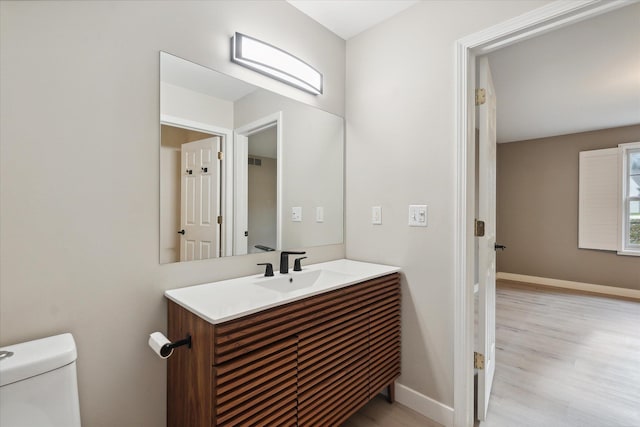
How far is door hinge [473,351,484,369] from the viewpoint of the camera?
1658 mm

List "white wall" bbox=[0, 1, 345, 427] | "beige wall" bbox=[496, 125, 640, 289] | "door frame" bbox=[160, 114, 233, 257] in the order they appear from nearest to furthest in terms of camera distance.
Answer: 1. "white wall" bbox=[0, 1, 345, 427]
2. "door frame" bbox=[160, 114, 233, 257]
3. "beige wall" bbox=[496, 125, 640, 289]

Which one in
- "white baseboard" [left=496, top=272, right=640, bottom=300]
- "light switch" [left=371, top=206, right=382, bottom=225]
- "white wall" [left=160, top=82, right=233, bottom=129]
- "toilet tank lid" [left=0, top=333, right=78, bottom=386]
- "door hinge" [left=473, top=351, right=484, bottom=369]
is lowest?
"white baseboard" [left=496, top=272, right=640, bottom=300]

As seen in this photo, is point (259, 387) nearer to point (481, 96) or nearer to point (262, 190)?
point (262, 190)

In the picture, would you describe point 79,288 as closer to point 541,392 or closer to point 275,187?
point 275,187

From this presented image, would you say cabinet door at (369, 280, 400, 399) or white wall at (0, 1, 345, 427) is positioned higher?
white wall at (0, 1, 345, 427)

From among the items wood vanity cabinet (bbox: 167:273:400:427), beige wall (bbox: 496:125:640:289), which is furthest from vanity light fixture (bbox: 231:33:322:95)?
beige wall (bbox: 496:125:640:289)

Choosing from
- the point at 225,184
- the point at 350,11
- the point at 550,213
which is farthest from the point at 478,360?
the point at 550,213

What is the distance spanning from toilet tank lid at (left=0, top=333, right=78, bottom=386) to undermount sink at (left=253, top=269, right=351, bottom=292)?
743 mm

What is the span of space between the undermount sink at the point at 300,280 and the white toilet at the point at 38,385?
2.49 ft

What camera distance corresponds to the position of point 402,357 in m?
1.84

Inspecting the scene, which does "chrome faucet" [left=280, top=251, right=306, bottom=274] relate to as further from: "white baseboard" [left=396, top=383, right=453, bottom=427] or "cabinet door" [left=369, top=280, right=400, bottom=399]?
"white baseboard" [left=396, top=383, right=453, bottom=427]

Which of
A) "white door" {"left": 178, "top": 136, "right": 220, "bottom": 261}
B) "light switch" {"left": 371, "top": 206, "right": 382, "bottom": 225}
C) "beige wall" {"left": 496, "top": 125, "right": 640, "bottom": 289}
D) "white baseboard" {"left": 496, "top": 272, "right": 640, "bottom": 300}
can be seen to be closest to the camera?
"white door" {"left": 178, "top": 136, "right": 220, "bottom": 261}

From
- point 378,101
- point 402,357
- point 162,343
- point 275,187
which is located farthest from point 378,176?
point 162,343

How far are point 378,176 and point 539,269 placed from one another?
460cm
